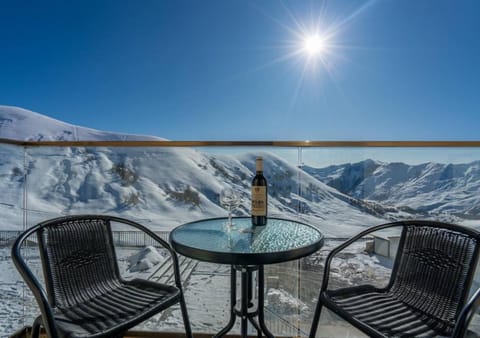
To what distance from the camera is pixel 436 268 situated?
1310 millimetres

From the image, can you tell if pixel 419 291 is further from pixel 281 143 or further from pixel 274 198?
pixel 281 143

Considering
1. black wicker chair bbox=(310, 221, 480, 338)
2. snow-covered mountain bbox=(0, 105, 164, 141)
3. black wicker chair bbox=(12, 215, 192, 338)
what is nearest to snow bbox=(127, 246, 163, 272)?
black wicker chair bbox=(12, 215, 192, 338)

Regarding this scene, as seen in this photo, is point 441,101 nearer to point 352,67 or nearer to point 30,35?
point 352,67

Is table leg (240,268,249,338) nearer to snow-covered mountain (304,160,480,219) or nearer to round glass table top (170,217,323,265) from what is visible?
round glass table top (170,217,323,265)

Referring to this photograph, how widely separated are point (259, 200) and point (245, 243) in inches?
13.9

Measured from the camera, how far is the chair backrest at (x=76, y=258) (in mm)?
1274

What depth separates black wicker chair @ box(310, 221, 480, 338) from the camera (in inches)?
45.0

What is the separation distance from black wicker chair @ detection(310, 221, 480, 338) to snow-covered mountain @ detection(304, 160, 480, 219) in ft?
1.75

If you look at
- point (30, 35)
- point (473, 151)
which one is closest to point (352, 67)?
point (473, 151)

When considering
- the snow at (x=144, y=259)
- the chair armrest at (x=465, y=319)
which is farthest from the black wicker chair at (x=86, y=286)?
the chair armrest at (x=465, y=319)

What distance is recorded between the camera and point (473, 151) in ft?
6.36

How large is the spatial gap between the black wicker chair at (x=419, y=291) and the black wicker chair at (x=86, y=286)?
84cm

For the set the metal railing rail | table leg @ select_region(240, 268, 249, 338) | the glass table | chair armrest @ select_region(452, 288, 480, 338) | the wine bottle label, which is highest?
the metal railing rail

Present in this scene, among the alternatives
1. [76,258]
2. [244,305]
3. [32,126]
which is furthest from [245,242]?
[32,126]
